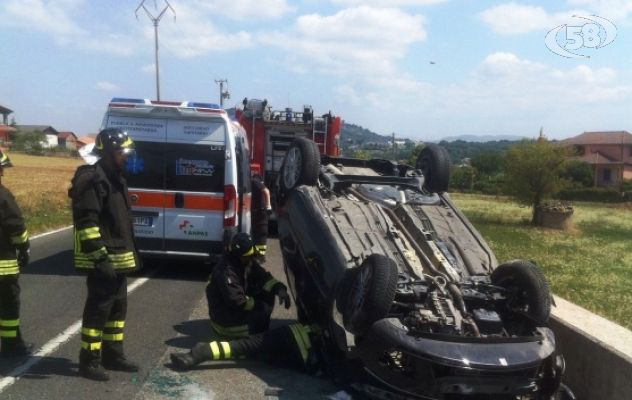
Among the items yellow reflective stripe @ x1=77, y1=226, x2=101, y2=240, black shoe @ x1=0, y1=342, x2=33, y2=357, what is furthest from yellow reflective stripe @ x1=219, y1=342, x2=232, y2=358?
black shoe @ x1=0, y1=342, x2=33, y2=357

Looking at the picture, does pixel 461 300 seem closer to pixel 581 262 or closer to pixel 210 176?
pixel 210 176

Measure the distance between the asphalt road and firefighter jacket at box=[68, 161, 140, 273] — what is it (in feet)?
2.92

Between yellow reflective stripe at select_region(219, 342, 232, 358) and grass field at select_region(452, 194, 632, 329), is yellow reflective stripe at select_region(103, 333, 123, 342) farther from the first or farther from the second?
grass field at select_region(452, 194, 632, 329)

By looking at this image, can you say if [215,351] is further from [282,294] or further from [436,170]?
[436,170]

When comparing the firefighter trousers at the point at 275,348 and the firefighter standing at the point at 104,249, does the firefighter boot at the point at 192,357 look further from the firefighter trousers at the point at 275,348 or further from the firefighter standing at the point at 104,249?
the firefighter standing at the point at 104,249

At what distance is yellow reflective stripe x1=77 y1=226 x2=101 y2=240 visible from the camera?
5.11 meters

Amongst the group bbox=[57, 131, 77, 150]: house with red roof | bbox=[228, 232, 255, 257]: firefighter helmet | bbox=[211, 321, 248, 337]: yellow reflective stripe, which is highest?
bbox=[57, 131, 77, 150]: house with red roof

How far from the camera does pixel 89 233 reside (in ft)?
16.8

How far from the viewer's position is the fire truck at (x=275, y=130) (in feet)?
51.5

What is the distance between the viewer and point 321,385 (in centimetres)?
546

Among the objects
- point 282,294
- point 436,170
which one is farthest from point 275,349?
point 436,170

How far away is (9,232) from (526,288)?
14.0 feet

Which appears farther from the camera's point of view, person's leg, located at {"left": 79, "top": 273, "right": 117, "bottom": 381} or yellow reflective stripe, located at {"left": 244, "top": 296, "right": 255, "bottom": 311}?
yellow reflective stripe, located at {"left": 244, "top": 296, "right": 255, "bottom": 311}

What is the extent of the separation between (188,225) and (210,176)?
0.74m
